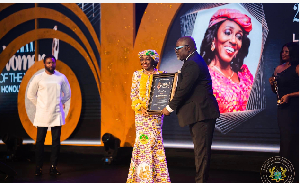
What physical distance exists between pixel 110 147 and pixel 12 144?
2.22 metres

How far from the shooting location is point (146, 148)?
4.52 meters

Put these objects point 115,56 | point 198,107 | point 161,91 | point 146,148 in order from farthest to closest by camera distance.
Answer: point 115,56
point 146,148
point 161,91
point 198,107

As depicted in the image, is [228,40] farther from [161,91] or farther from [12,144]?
[12,144]

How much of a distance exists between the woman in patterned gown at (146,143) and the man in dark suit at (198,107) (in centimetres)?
76

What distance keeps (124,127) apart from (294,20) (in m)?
3.52

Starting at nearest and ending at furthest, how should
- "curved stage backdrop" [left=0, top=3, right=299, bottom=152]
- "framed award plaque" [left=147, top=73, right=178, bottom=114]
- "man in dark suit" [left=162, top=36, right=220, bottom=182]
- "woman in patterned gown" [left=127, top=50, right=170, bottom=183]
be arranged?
"man in dark suit" [left=162, top=36, right=220, bottom=182] → "framed award plaque" [left=147, top=73, right=178, bottom=114] → "woman in patterned gown" [left=127, top=50, right=170, bottom=183] → "curved stage backdrop" [left=0, top=3, right=299, bottom=152]

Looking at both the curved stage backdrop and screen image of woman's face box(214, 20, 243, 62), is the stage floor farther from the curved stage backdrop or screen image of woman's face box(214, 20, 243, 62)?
screen image of woman's face box(214, 20, 243, 62)

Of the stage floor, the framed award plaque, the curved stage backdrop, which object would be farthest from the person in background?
the framed award plaque

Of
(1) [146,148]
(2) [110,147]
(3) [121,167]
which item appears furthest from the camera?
(2) [110,147]

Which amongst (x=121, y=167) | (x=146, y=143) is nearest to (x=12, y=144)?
(x=121, y=167)

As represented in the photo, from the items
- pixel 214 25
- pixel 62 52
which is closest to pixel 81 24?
pixel 62 52

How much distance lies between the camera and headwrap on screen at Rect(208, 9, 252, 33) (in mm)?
5957

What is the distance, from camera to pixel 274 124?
573cm

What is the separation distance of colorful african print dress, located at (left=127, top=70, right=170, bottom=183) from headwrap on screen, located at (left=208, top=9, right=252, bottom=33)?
2.18m
